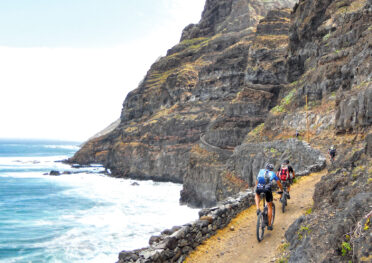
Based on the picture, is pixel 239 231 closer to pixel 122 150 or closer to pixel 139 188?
pixel 139 188

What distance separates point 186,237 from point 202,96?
63964 mm

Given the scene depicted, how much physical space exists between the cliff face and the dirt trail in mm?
36610

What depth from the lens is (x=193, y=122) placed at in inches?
2628

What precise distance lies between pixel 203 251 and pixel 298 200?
566 cm

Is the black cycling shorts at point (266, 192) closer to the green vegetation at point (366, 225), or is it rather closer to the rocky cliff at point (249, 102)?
the green vegetation at point (366, 225)

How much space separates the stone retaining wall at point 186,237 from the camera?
7258mm

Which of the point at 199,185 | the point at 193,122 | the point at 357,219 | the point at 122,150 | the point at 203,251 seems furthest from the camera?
the point at 122,150

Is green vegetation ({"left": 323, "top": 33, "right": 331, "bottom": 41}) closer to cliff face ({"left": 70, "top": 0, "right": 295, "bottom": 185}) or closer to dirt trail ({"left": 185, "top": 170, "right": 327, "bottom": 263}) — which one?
cliff face ({"left": 70, "top": 0, "right": 295, "bottom": 185})

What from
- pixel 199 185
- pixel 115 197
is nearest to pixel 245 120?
pixel 199 185

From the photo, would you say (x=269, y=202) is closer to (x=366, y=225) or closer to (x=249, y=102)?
(x=366, y=225)

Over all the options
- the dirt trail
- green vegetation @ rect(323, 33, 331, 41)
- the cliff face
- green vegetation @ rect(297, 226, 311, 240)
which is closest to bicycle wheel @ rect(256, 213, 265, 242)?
the dirt trail

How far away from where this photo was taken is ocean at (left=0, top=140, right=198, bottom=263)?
78.4 feet

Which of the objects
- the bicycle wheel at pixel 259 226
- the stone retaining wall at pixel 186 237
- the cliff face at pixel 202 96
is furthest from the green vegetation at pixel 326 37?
the bicycle wheel at pixel 259 226

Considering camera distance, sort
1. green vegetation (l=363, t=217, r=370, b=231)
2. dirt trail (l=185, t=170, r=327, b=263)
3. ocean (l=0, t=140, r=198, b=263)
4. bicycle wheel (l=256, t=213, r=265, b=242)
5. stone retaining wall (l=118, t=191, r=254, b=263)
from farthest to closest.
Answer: ocean (l=0, t=140, r=198, b=263), bicycle wheel (l=256, t=213, r=265, b=242), dirt trail (l=185, t=170, r=327, b=263), stone retaining wall (l=118, t=191, r=254, b=263), green vegetation (l=363, t=217, r=370, b=231)
